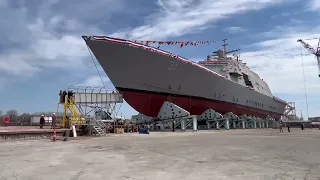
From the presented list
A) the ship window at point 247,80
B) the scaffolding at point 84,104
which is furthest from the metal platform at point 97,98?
the ship window at point 247,80

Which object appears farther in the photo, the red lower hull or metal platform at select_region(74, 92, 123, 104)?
the red lower hull

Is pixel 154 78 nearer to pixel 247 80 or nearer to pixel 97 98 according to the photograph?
pixel 97 98

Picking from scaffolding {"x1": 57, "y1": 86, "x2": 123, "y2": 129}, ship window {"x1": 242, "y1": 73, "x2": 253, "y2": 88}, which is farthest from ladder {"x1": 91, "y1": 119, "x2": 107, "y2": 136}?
ship window {"x1": 242, "y1": 73, "x2": 253, "y2": 88}

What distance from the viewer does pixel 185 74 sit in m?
32.6

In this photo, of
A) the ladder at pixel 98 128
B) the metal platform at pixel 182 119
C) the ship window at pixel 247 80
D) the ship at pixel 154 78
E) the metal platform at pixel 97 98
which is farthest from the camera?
the ship window at pixel 247 80

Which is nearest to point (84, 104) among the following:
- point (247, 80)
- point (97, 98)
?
point (97, 98)

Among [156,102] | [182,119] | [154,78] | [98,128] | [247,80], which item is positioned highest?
[247,80]

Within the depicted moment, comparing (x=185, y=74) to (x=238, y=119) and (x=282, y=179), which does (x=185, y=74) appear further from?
(x=282, y=179)

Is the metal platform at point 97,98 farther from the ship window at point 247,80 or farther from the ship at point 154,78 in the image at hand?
the ship window at point 247,80

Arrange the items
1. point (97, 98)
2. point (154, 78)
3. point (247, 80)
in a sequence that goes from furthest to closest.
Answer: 1. point (247, 80)
2. point (154, 78)
3. point (97, 98)

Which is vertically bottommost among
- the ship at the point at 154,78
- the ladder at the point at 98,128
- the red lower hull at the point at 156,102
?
the ladder at the point at 98,128

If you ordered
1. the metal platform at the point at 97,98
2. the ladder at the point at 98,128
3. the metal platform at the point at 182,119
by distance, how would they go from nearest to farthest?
the ladder at the point at 98,128, the metal platform at the point at 97,98, the metal platform at the point at 182,119

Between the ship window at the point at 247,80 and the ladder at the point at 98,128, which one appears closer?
the ladder at the point at 98,128

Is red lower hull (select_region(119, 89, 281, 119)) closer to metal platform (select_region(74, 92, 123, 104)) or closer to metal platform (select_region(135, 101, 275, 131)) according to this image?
metal platform (select_region(135, 101, 275, 131))
